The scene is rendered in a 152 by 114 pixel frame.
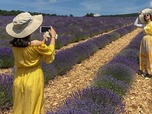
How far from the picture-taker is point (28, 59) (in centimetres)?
311

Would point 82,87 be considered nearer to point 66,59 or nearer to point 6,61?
point 66,59

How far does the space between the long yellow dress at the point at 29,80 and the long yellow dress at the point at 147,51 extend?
174 inches

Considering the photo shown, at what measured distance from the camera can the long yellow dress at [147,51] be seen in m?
7.18

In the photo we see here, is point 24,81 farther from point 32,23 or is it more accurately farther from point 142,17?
point 142,17

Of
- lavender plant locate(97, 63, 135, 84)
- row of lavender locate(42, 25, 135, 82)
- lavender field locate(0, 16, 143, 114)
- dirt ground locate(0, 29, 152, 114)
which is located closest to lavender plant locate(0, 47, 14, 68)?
lavender field locate(0, 16, 143, 114)

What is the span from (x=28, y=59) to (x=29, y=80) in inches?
7.9

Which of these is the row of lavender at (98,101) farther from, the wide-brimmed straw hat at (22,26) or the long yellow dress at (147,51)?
the long yellow dress at (147,51)

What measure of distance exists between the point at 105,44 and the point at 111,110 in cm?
1004

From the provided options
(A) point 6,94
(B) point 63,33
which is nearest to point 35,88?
(A) point 6,94

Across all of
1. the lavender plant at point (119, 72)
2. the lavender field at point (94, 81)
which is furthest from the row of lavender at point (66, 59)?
the lavender plant at point (119, 72)

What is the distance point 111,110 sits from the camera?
3760 millimetres

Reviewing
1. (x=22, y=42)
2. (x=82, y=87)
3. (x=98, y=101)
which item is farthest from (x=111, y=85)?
(x=22, y=42)

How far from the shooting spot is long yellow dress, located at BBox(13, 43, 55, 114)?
3088 millimetres

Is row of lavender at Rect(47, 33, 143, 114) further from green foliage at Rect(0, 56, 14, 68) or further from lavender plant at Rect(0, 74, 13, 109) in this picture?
green foliage at Rect(0, 56, 14, 68)
